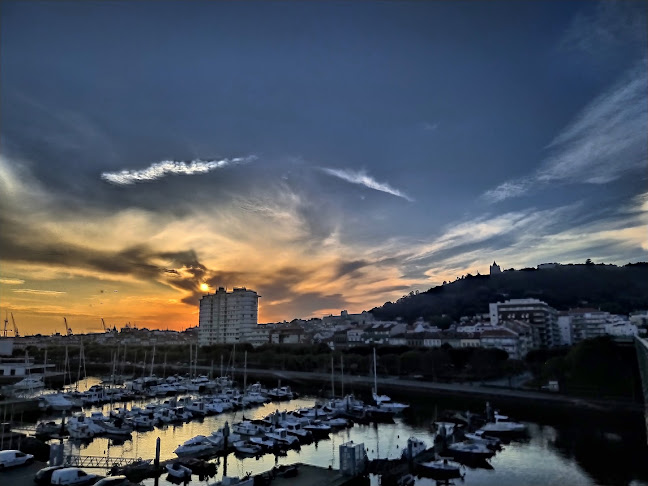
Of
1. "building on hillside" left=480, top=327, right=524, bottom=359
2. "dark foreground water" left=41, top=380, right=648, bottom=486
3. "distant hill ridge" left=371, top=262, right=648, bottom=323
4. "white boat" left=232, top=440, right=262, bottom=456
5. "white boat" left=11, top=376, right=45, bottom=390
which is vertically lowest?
"dark foreground water" left=41, top=380, right=648, bottom=486

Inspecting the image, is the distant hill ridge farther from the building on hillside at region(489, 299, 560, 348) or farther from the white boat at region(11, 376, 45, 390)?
the white boat at region(11, 376, 45, 390)

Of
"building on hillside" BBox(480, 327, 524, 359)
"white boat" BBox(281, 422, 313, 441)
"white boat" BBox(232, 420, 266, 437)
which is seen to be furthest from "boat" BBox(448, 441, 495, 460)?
"building on hillside" BBox(480, 327, 524, 359)

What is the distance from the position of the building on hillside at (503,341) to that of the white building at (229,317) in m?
64.7

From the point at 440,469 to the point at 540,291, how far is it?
405 ft

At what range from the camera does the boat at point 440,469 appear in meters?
19.9

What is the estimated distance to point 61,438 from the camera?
83.0 ft

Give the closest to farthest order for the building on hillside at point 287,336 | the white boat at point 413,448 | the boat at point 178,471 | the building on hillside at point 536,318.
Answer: the boat at point 178,471, the white boat at point 413,448, the building on hillside at point 536,318, the building on hillside at point 287,336

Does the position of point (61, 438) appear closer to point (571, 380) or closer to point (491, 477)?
point (491, 477)

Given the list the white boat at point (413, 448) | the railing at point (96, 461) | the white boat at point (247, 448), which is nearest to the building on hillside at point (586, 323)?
the white boat at point (413, 448)

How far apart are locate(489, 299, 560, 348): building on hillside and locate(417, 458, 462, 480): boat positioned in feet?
175

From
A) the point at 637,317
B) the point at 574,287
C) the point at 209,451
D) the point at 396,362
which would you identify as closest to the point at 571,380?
the point at 396,362

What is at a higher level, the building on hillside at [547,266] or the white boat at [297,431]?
the building on hillside at [547,266]

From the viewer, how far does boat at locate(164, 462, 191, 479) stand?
18.7 m

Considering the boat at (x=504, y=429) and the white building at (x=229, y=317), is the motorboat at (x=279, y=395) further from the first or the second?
the white building at (x=229, y=317)
